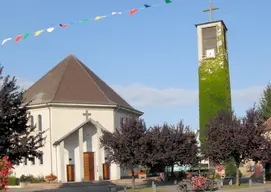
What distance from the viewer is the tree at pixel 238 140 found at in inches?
1289

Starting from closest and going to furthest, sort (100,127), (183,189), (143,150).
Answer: (183,189)
(143,150)
(100,127)

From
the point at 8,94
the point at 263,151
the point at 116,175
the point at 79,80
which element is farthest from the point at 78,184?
the point at 8,94

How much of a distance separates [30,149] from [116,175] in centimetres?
2120

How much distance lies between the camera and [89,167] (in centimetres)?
4434

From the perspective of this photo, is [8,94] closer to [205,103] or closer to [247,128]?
[247,128]

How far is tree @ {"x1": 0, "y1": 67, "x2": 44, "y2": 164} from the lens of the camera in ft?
73.8

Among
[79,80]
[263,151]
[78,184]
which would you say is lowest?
[78,184]

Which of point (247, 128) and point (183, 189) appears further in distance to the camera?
point (247, 128)

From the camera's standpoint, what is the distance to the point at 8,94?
22.9 metres

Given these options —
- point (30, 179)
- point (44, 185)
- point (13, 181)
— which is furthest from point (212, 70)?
point (13, 181)

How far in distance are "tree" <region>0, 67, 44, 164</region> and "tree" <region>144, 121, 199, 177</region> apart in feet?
35.6

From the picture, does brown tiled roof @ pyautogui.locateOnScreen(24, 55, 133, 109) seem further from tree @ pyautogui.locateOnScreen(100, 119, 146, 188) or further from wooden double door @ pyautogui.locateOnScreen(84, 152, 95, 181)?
tree @ pyautogui.locateOnScreen(100, 119, 146, 188)

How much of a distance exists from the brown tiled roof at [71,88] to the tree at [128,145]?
1253cm

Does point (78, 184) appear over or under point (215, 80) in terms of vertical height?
under
